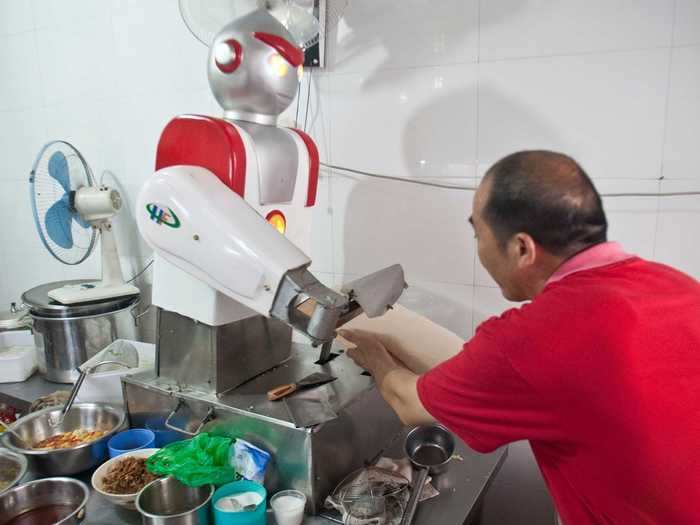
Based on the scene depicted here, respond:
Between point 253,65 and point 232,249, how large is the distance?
1.37ft

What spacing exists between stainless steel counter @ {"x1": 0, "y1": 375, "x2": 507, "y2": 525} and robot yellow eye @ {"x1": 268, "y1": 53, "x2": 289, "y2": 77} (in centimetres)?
95

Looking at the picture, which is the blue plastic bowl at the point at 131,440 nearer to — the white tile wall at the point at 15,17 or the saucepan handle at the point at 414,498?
the saucepan handle at the point at 414,498

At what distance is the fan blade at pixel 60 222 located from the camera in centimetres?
174

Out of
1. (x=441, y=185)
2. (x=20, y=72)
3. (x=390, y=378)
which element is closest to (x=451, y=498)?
(x=390, y=378)

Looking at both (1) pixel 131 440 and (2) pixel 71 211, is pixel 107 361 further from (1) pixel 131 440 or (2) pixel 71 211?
(2) pixel 71 211

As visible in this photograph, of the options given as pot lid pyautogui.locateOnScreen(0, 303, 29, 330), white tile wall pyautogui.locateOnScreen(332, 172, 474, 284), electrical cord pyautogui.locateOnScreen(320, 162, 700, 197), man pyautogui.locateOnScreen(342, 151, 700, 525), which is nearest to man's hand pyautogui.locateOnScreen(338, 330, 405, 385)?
man pyautogui.locateOnScreen(342, 151, 700, 525)

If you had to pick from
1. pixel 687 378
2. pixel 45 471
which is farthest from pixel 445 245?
pixel 45 471

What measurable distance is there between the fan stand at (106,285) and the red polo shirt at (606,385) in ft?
4.47

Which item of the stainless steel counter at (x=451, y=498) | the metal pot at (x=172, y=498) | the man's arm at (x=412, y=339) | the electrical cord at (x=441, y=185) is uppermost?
the electrical cord at (x=441, y=185)

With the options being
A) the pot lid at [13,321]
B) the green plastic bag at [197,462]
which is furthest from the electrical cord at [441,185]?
the pot lid at [13,321]

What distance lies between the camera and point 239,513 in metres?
1.00

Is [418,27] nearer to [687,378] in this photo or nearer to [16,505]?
[687,378]

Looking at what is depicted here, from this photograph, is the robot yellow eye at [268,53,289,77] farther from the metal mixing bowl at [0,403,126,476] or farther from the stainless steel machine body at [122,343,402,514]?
the metal mixing bowl at [0,403,126,476]

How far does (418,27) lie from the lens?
1.50 m
